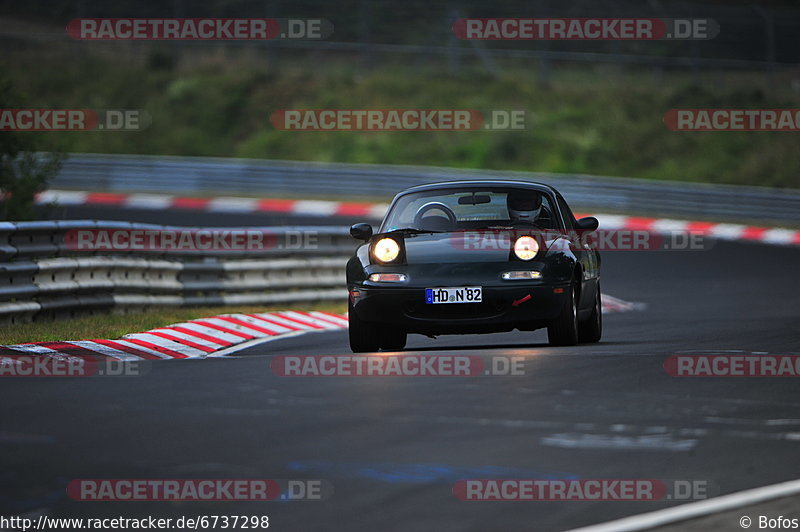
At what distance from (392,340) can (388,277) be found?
0.78 meters

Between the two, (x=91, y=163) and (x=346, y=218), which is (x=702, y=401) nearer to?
(x=346, y=218)

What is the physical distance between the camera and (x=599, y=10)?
37.8 meters

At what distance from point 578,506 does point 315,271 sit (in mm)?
11791

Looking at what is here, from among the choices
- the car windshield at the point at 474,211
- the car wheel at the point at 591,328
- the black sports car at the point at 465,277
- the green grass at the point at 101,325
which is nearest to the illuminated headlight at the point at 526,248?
the black sports car at the point at 465,277

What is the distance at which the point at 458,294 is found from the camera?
33.1 ft

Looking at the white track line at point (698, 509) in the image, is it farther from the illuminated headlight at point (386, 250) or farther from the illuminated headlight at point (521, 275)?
the illuminated headlight at point (386, 250)

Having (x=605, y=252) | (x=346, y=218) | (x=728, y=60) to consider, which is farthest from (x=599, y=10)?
(x=605, y=252)

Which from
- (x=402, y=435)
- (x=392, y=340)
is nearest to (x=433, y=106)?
(x=392, y=340)

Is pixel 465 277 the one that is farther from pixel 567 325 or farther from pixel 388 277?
pixel 567 325

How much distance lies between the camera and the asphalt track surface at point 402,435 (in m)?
5.75

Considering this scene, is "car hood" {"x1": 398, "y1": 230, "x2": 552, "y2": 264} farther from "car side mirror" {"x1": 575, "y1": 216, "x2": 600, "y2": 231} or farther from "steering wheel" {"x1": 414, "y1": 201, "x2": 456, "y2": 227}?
"car side mirror" {"x1": 575, "y1": 216, "x2": 600, "y2": 231}

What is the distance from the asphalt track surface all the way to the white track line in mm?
89

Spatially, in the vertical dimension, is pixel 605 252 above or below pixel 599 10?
below

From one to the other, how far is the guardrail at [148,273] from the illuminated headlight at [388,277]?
3462 millimetres
